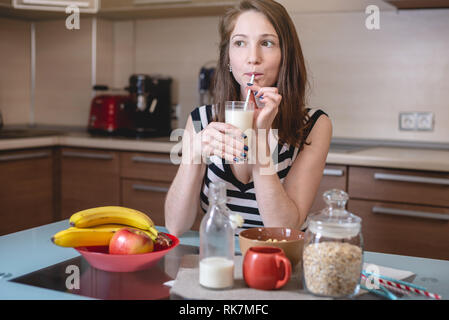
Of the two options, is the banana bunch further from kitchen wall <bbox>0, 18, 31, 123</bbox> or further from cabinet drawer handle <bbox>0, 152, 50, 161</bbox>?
kitchen wall <bbox>0, 18, 31, 123</bbox>

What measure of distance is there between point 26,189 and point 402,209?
6.61ft

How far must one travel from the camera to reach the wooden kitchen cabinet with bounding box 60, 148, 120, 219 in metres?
2.98

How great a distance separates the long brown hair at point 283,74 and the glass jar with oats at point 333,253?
0.74 m

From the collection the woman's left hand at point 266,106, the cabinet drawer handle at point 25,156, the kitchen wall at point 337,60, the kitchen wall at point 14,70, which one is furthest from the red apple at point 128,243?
the kitchen wall at point 14,70

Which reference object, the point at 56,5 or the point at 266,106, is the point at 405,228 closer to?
the point at 266,106

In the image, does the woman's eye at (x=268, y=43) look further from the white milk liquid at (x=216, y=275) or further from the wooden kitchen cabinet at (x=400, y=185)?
the wooden kitchen cabinet at (x=400, y=185)

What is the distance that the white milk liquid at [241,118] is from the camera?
4.06 ft

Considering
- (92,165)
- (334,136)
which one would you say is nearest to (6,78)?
(92,165)

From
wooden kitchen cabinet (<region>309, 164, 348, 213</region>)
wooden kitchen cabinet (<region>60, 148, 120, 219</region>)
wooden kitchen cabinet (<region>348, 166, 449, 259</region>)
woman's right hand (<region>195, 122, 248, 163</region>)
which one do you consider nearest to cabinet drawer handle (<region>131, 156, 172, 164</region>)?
wooden kitchen cabinet (<region>60, 148, 120, 219</region>)

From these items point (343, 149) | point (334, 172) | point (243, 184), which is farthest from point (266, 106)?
point (343, 149)

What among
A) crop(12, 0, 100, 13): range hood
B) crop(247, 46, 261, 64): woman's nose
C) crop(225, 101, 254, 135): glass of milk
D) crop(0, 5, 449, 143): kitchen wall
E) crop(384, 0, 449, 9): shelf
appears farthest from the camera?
crop(12, 0, 100, 13): range hood

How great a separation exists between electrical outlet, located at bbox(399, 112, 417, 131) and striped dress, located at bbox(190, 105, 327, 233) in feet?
4.27
